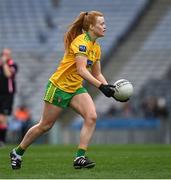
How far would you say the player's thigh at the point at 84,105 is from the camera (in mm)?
9250

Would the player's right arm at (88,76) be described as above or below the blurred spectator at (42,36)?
below

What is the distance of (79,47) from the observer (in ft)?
30.2

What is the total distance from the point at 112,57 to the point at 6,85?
11907 mm

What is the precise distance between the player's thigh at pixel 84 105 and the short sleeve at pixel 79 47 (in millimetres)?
528

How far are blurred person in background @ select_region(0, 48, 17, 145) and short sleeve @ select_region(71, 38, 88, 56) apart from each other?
7.42 m

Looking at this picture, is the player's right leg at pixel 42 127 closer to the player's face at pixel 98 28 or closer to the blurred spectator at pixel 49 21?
the player's face at pixel 98 28

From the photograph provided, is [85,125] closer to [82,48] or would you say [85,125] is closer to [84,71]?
[84,71]

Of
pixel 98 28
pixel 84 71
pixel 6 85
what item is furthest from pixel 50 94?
pixel 6 85

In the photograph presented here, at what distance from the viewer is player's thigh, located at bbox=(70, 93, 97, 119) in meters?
9.25

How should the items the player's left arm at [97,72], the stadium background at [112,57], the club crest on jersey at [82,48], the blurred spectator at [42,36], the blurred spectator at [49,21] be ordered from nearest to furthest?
the club crest on jersey at [82,48] → the player's left arm at [97,72] → the stadium background at [112,57] → the blurred spectator at [42,36] → the blurred spectator at [49,21]

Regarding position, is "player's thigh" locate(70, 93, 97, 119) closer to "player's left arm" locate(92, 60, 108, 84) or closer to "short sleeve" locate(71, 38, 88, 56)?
"player's left arm" locate(92, 60, 108, 84)

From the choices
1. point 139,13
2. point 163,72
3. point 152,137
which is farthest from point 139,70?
point 152,137

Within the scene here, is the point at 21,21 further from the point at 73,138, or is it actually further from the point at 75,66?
the point at 75,66

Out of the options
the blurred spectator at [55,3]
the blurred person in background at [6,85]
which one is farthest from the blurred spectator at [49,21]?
the blurred person in background at [6,85]
